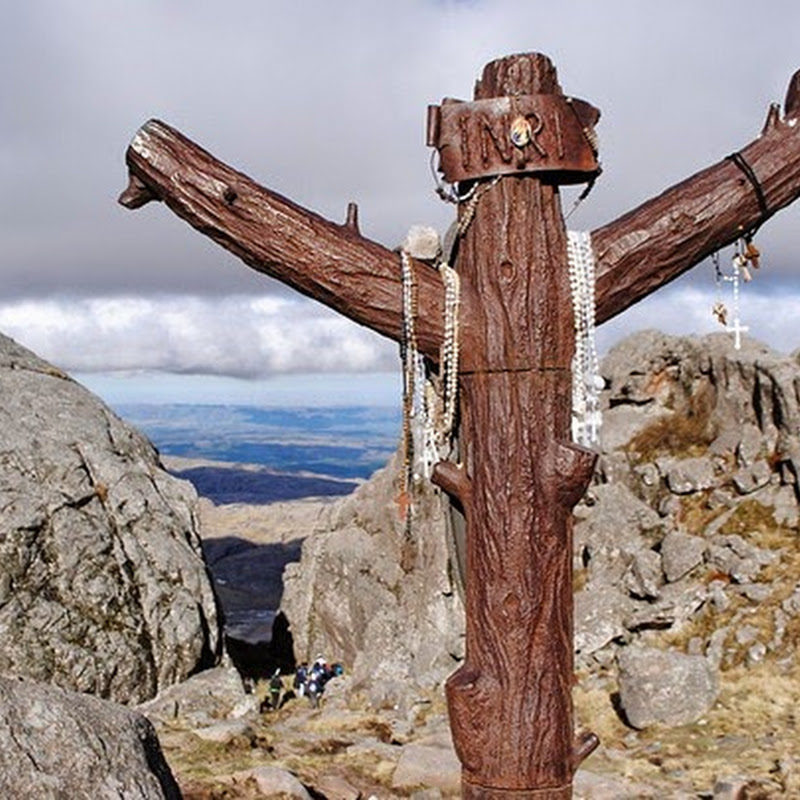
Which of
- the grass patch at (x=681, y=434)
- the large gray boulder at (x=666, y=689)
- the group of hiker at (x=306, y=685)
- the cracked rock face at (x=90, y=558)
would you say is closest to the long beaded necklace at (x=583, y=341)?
the large gray boulder at (x=666, y=689)

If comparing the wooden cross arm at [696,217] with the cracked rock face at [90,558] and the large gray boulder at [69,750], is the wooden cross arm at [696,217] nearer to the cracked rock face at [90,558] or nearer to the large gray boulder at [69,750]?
the large gray boulder at [69,750]

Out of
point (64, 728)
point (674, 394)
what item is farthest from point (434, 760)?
point (674, 394)

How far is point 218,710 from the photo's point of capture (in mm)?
24766

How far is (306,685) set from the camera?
28203mm

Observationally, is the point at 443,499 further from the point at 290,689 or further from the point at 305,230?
the point at 290,689

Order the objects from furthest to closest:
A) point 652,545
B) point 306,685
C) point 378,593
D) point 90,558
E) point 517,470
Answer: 1. point 378,593
2. point 306,685
3. point 652,545
4. point 90,558
5. point 517,470

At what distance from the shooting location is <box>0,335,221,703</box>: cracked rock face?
24422mm

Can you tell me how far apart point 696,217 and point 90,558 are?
917 inches

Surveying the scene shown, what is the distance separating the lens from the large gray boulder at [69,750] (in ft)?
24.1

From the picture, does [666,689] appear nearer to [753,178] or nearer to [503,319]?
[753,178]

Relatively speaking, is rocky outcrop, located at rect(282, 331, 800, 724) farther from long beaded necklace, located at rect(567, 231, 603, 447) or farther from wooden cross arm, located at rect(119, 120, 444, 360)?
wooden cross arm, located at rect(119, 120, 444, 360)

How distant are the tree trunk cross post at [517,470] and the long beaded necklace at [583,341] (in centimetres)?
6

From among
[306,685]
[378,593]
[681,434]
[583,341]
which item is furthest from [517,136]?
[378,593]

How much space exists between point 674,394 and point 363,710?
1523 centimetres
